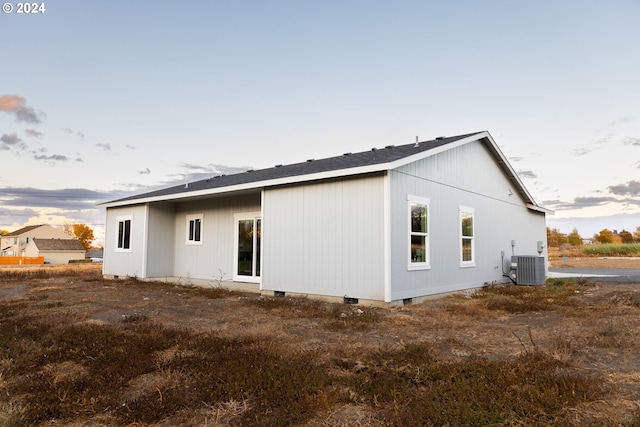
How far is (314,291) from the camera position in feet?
31.9

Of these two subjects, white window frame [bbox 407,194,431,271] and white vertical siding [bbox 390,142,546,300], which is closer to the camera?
white vertical siding [bbox 390,142,546,300]

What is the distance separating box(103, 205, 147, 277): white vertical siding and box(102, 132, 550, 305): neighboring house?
42 millimetres

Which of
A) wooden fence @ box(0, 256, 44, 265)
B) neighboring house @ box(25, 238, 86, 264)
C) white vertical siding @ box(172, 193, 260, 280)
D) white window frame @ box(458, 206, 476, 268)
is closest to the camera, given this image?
white window frame @ box(458, 206, 476, 268)

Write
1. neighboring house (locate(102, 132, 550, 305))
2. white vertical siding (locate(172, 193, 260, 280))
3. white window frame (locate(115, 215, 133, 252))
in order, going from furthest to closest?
white window frame (locate(115, 215, 133, 252)) → white vertical siding (locate(172, 193, 260, 280)) → neighboring house (locate(102, 132, 550, 305))

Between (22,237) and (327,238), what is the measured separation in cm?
6334

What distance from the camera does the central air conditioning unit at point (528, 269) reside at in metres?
13.7

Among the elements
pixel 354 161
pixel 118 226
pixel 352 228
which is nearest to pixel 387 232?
pixel 352 228

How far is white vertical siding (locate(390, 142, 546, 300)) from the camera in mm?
9086

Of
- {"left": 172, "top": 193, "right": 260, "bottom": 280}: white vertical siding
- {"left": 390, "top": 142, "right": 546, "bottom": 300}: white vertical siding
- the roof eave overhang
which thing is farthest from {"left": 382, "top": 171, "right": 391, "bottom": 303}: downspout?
{"left": 172, "top": 193, "right": 260, "bottom": 280}: white vertical siding

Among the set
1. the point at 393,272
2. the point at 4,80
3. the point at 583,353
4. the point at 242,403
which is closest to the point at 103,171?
the point at 4,80

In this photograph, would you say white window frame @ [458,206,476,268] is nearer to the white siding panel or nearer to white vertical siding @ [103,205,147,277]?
the white siding panel

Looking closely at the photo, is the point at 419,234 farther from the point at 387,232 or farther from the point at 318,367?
the point at 318,367

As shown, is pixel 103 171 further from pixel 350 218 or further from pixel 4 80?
pixel 350 218

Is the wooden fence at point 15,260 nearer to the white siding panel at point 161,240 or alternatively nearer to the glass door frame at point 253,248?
the white siding panel at point 161,240
